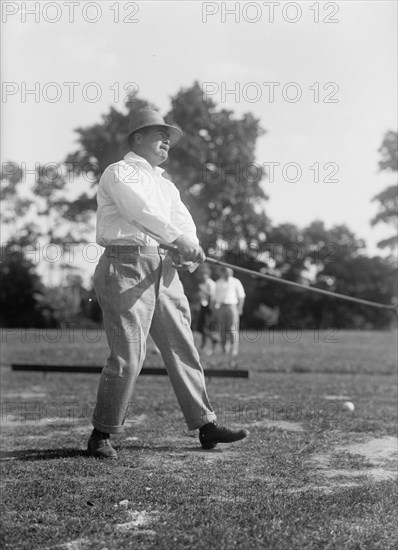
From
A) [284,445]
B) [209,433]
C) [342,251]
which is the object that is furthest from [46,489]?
[342,251]

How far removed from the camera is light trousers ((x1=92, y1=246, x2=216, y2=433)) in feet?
14.4

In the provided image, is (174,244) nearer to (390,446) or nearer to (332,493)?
(332,493)

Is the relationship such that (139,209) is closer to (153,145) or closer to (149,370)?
(153,145)

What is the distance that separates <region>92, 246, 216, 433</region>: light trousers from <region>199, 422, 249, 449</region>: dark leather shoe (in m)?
A: 0.06

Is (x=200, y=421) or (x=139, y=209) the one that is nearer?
(x=139, y=209)

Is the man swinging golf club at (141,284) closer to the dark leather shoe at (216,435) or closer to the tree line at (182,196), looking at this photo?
the dark leather shoe at (216,435)

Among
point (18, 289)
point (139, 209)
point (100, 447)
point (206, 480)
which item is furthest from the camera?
point (18, 289)

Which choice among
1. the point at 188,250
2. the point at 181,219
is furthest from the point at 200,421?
the point at 181,219

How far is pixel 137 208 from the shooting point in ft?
14.1

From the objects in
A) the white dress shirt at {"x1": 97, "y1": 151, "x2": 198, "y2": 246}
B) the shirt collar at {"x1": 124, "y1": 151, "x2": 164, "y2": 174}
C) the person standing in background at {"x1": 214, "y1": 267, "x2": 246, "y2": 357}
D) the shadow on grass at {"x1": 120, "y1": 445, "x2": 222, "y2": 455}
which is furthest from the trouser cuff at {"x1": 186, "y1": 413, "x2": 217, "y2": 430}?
the person standing in background at {"x1": 214, "y1": 267, "x2": 246, "y2": 357}

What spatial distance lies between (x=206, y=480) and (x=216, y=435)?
844 mm

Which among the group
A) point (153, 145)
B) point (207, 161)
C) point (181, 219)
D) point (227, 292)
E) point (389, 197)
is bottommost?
point (227, 292)

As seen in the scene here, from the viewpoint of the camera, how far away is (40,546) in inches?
107

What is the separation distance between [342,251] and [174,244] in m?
75.4
